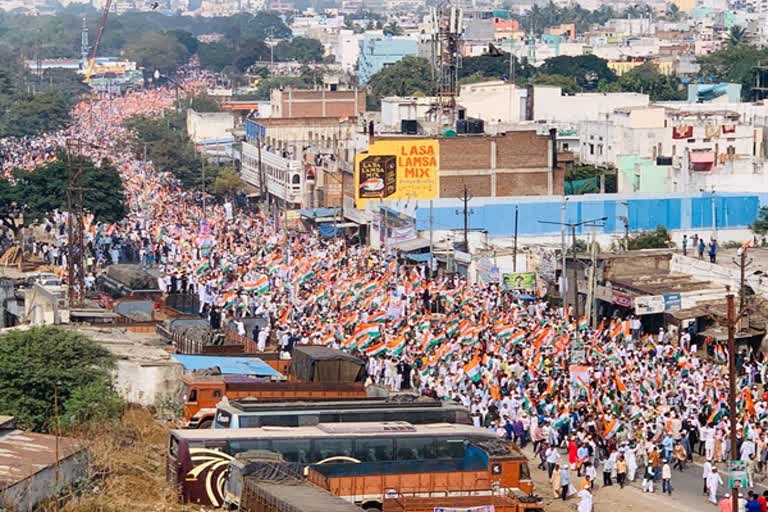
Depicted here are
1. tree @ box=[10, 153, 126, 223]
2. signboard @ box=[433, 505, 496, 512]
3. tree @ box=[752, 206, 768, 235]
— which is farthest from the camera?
tree @ box=[10, 153, 126, 223]

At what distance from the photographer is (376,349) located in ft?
122

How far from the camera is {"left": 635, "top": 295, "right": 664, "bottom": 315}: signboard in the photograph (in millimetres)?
42000

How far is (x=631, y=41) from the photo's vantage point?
184875 mm

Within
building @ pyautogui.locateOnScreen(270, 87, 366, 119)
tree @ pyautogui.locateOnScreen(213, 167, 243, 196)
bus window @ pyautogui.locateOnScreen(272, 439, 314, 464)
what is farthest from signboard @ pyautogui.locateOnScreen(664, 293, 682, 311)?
building @ pyautogui.locateOnScreen(270, 87, 366, 119)

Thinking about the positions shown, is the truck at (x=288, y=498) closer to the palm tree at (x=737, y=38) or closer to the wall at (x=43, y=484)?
the wall at (x=43, y=484)

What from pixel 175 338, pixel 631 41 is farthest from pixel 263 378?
pixel 631 41

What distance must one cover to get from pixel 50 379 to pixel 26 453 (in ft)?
18.1

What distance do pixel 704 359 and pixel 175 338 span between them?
10169mm

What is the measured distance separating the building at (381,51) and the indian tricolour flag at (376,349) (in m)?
125

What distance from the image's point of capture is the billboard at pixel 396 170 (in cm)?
6319

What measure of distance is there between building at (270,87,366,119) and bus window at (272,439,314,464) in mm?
72128

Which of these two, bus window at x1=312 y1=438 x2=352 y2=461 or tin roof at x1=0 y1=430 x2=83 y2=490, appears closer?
tin roof at x1=0 y1=430 x2=83 y2=490

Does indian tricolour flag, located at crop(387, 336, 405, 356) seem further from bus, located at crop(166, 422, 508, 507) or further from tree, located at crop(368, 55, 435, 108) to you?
tree, located at crop(368, 55, 435, 108)

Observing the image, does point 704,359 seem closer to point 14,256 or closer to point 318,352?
point 318,352
